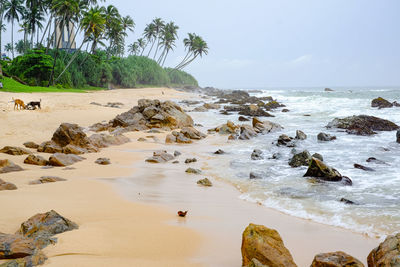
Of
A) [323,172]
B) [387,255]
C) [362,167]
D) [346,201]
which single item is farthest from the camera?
[362,167]

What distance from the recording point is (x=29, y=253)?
7.89 ft

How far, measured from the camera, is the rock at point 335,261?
2.24 m

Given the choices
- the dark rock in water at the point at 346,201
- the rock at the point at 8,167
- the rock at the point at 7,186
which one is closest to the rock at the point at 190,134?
the rock at the point at 8,167

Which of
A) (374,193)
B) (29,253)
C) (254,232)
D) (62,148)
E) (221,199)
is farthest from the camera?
(62,148)

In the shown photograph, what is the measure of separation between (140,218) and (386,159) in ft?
23.0

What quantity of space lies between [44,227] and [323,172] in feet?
16.1

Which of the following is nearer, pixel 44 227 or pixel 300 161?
pixel 44 227

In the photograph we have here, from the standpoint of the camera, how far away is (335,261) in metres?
2.28

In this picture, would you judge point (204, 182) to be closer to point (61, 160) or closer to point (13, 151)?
point (61, 160)

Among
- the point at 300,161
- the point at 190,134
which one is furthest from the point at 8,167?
the point at 190,134

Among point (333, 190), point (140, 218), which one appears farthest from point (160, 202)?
point (333, 190)

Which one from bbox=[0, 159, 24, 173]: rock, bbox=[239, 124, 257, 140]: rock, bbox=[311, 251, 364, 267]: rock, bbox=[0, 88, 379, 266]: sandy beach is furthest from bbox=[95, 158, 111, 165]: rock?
bbox=[239, 124, 257, 140]: rock

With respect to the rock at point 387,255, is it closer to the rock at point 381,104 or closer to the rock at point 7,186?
the rock at point 7,186

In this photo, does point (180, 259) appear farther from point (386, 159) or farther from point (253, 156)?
point (386, 159)
